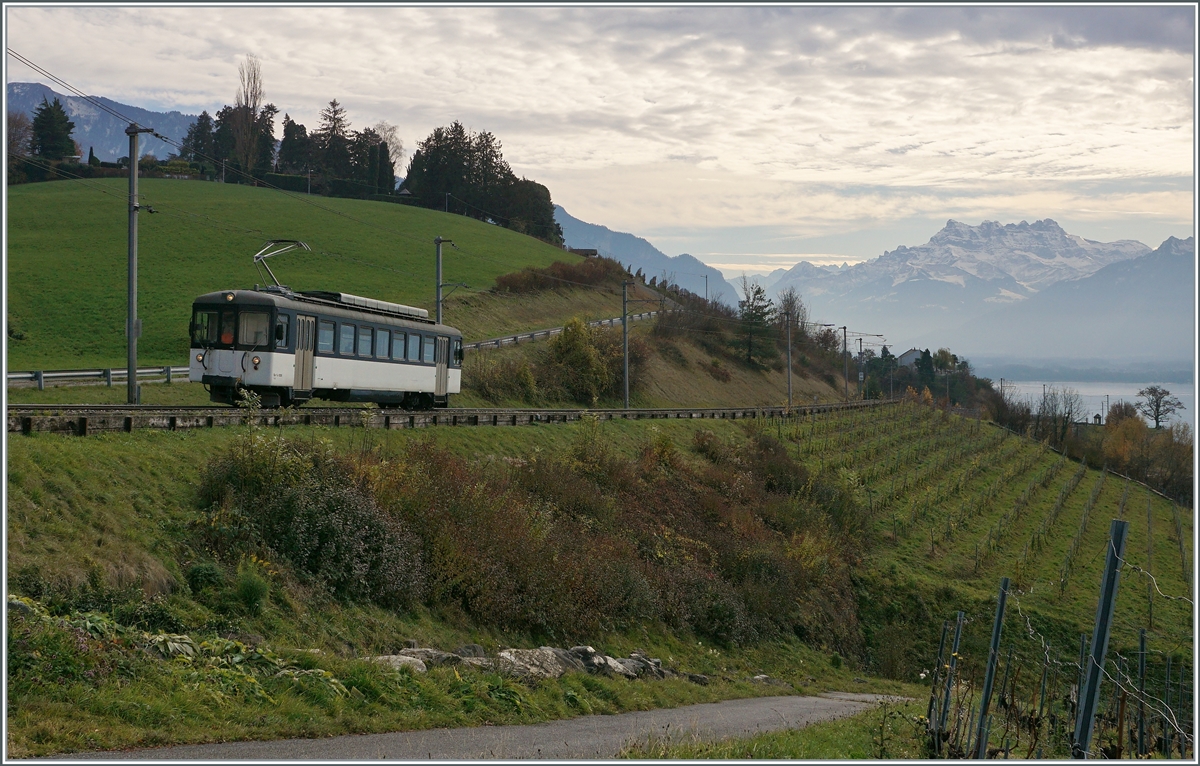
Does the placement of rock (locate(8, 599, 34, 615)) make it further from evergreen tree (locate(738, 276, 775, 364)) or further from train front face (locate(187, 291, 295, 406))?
evergreen tree (locate(738, 276, 775, 364))

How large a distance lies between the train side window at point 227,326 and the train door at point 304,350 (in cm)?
158

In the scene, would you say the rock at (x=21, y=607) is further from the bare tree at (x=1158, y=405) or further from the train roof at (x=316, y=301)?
the bare tree at (x=1158, y=405)

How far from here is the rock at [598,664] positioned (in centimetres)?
1567

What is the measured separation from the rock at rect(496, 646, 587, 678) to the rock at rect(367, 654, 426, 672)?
133cm

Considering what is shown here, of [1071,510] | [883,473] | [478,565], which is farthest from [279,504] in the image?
[1071,510]

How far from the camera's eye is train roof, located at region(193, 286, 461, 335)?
79.1ft

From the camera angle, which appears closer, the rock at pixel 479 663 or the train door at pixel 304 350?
the rock at pixel 479 663

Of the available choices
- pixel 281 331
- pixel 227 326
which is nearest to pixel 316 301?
pixel 281 331

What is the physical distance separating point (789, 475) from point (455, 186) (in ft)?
327

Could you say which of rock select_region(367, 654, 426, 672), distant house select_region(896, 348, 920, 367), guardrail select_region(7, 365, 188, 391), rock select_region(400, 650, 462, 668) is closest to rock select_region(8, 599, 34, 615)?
rock select_region(367, 654, 426, 672)

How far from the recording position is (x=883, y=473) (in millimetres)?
48594

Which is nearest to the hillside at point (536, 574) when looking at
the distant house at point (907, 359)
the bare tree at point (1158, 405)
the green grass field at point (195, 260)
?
the green grass field at point (195, 260)

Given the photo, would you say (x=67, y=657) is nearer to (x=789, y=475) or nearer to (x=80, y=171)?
(x=789, y=475)

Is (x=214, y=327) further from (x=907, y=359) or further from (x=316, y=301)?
(x=907, y=359)
